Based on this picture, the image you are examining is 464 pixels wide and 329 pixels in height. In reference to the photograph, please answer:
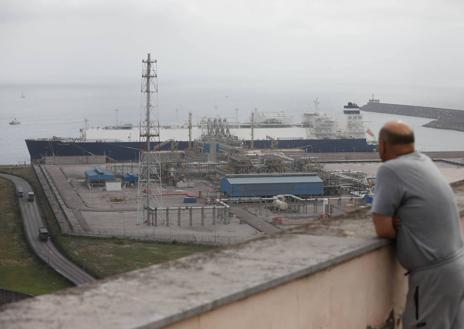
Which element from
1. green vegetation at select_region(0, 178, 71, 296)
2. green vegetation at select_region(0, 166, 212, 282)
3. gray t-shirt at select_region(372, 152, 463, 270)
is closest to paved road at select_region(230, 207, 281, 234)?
green vegetation at select_region(0, 166, 212, 282)

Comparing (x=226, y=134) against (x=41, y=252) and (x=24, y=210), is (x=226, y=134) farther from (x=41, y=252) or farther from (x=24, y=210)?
(x=41, y=252)

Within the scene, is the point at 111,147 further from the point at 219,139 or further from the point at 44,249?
the point at 44,249

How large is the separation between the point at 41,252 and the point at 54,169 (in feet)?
65.0

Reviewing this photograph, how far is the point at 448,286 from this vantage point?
6.64 ft

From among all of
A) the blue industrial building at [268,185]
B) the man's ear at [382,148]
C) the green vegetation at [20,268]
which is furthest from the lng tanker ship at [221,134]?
the man's ear at [382,148]

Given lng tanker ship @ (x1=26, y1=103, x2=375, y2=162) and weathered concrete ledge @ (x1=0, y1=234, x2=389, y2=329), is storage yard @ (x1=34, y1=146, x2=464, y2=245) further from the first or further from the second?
weathered concrete ledge @ (x1=0, y1=234, x2=389, y2=329)

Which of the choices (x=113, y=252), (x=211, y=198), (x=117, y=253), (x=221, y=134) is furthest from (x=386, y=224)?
(x=221, y=134)

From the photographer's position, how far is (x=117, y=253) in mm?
15625

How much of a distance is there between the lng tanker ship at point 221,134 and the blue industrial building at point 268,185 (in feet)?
31.7

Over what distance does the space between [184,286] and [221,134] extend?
36828 millimetres

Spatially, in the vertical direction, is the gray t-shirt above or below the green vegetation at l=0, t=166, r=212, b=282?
above

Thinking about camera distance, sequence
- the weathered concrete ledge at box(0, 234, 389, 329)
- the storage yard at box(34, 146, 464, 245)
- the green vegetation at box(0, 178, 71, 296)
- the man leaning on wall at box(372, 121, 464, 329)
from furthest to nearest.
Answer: the storage yard at box(34, 146, 464, 245) → the green vegetation at box(0, 178, 71, 296) → the man leaning on wall at box(372, 121, 464, 329) → the weathered concrete ledge at box(0, 234, 389, 329)

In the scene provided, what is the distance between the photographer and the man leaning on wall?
2027 mm

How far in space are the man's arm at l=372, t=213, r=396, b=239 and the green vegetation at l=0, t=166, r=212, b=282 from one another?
1163cm
